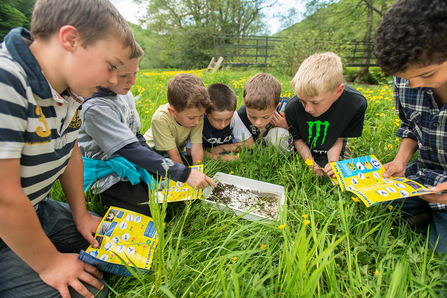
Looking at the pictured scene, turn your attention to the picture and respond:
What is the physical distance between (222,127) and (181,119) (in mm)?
377

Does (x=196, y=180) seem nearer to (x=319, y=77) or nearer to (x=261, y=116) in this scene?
(x=261, y=116)

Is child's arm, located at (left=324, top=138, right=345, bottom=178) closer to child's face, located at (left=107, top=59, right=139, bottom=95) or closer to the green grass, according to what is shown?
the green grass

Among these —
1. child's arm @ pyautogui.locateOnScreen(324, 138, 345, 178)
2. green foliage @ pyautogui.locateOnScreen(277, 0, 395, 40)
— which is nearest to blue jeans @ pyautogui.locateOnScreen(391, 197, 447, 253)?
child's arm @ pyautogui.locateOnScreen(324, 138, 345, 178)

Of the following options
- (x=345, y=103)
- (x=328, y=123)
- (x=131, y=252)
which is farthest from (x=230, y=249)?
(x=345, y=103)

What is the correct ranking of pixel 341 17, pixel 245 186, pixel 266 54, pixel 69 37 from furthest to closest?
1. pixel 266 54
2. pixel 341 17
3. pixel 245 186
4. pixel 69 37

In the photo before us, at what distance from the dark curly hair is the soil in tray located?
993 millimetres

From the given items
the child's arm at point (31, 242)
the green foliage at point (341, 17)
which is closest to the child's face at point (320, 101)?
the child's arm at point (31, 242)

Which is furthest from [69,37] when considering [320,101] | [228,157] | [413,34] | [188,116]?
[320,101]

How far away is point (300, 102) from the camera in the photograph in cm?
196

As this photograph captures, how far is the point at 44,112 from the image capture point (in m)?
0.80

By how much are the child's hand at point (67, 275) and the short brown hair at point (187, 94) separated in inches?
45.2

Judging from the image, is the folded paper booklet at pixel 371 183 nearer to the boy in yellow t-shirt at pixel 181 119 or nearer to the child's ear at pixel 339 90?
the child's ear at pixel 339 90

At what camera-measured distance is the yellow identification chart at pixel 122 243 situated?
98cm

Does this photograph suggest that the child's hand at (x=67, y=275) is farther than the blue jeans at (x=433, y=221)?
No
